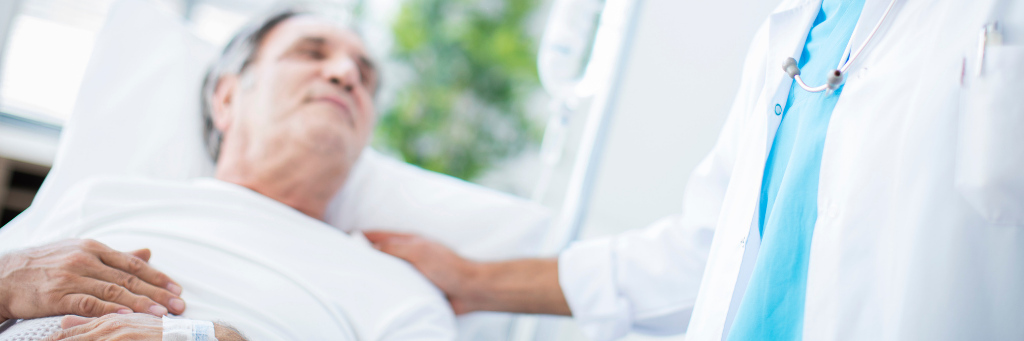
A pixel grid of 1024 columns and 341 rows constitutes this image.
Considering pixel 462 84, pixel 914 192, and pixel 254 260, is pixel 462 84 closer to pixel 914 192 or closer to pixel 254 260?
pixel 254 260

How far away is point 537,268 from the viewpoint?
3.21 ft

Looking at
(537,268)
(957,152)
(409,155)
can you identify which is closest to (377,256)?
(537,268)

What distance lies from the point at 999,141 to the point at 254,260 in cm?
86

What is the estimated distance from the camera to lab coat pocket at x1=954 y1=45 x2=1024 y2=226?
1.45 ft

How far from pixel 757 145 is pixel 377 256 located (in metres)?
0.62

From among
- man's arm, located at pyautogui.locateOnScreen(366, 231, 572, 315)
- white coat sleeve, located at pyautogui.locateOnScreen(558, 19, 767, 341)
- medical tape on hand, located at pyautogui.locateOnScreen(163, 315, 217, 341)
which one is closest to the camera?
medical tape on hand, located at pyautogui.locateOnScreen(163, 315, 217, 341)

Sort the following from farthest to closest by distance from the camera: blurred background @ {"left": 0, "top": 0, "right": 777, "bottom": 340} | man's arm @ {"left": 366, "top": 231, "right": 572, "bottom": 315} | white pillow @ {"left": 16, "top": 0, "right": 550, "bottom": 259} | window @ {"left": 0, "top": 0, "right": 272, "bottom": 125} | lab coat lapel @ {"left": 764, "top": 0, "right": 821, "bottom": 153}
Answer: window @ {"left": 0, "top": 0, "right": 272, "bottom": 125} → blurred background @ {"left": 0, "top": 0, "right": 777, "bottom": 340} → white pillow @ {"left": 16, "top": 0, "right": 550, "bottom": 259} → man's arm @ {"left": 366, "top": 231, "right": 572, "bottom": 315} → lab coat lapel @ {"left": 764, "top": 0, "right": 821, "bottom": 153}

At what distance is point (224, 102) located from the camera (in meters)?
1.22

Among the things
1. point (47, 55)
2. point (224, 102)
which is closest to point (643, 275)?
point (224, 102)

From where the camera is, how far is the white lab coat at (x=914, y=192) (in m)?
0.45

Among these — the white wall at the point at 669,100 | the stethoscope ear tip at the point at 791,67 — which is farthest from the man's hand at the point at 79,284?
the white wall at the point at 669,100

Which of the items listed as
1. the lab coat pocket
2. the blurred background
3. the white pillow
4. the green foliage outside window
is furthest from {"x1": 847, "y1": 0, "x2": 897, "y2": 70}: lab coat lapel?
the green foliage outside window

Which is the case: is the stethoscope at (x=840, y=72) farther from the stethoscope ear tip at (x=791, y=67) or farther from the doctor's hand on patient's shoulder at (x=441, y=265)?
the doctor's hand on patient's shoulder at (x=441, y=265)

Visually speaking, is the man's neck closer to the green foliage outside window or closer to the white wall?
the white wall
